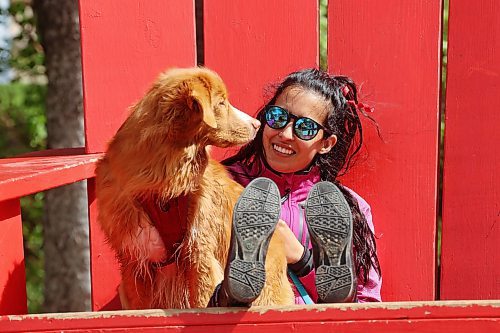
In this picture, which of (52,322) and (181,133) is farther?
(181,133)

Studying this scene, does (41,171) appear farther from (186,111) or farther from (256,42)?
(256,42)

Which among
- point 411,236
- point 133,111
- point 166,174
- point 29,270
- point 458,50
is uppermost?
point 458,50

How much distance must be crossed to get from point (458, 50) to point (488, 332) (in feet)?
3.42

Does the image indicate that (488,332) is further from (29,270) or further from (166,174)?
(29,270)

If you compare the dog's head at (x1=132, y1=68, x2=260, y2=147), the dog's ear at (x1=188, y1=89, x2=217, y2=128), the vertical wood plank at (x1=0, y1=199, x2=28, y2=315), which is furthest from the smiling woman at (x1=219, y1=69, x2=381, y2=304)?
the vertical wood plank at (x1=0, y1=199, x2=28, y2=315)

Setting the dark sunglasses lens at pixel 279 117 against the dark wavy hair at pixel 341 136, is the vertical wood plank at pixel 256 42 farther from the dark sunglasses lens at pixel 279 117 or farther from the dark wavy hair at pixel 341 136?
the dark sunglasses lens at pixel 279 117

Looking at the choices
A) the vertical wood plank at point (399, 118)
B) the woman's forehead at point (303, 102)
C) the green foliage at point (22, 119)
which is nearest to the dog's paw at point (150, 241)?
the woman's forehead at point (303, 102)

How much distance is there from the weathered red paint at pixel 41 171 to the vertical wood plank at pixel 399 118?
895 mm

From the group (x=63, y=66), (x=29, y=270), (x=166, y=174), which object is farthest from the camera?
(x=29, y=270)

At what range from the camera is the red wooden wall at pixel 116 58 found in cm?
250

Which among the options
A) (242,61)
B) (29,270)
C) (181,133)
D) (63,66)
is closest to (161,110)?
(181,133)

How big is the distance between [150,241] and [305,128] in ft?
2.02

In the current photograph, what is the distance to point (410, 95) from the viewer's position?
8.18 ft

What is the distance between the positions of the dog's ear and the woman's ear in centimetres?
56
